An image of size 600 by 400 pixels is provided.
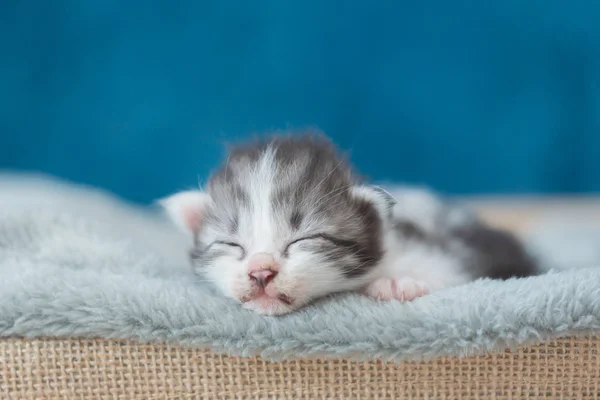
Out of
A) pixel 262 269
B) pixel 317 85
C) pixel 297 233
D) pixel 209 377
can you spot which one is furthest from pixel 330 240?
pixel 317 85

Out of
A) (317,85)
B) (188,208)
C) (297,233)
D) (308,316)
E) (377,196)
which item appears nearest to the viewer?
(308,316)

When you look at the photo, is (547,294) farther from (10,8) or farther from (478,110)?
(10,8)

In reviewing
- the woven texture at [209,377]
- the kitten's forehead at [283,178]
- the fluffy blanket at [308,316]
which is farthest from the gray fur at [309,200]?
the woven texture at [209,377]

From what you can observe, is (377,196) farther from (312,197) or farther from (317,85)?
(317,85)

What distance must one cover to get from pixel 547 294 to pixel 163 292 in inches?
27.3

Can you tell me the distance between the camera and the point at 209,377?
1244 millimetres

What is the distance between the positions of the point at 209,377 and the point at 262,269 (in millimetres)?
219

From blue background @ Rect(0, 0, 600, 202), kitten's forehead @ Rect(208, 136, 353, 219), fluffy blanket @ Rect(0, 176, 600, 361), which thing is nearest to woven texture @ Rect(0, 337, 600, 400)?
fluffy blanket @ Rect(0, 176, 600, 361)

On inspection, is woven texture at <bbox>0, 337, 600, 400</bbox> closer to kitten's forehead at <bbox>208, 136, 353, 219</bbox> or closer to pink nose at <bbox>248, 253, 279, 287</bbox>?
pink nose at <bbox>248, 253, 279, 287</bbox>

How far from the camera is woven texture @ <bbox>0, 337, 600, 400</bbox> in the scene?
3.99ft

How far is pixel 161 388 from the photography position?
124 cm

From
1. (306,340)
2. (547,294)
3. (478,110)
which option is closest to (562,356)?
(547,294)

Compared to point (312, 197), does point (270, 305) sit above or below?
below

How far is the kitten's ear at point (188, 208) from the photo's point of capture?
155 centimetres
